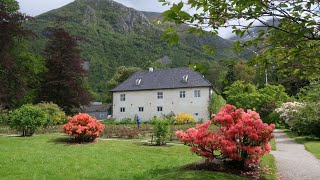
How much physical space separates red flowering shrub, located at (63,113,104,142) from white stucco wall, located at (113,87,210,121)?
92.4 ft

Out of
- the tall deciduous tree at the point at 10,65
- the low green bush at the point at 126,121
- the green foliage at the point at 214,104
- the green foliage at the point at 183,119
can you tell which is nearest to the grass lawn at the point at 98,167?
the tall deciduous tree at the point at 10,65

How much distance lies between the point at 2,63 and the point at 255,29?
2577 cm

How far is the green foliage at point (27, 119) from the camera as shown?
2214 centimetres

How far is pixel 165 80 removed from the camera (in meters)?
50.7

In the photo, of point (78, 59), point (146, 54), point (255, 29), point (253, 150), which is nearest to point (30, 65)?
point (78, 59)

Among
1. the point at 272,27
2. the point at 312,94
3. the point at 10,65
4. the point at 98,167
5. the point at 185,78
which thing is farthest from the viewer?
the point at 185,78

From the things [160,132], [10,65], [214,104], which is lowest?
[160,132]

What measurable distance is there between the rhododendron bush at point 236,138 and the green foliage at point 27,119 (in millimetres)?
14769

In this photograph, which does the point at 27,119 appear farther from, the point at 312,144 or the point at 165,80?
the point at 165,80

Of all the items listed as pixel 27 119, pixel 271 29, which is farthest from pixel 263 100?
pixel 271 29

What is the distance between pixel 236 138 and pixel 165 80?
133 ft

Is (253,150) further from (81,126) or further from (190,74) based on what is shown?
(190,74)

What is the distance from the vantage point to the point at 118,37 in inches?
6097

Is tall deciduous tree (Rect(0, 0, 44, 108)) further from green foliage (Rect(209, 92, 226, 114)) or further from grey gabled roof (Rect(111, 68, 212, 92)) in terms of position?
green foliage (Rect(209, 92, 226, 114))
